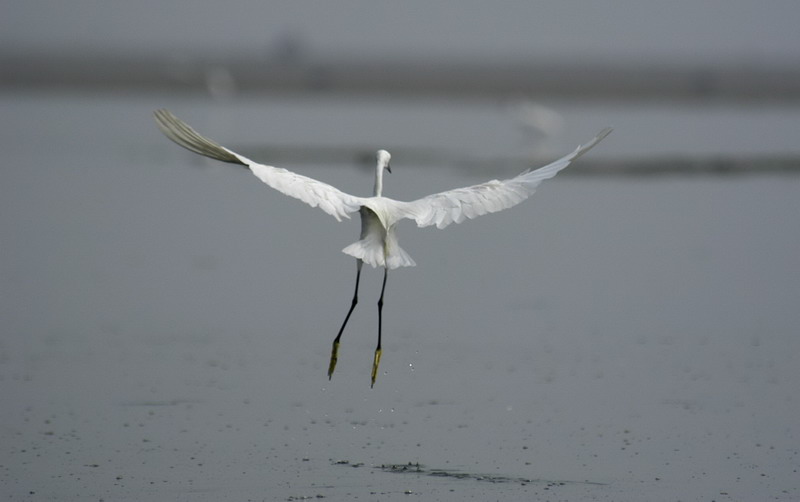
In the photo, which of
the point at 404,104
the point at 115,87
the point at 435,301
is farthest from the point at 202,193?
the point at 115,87

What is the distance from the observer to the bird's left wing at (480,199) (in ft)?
34.6

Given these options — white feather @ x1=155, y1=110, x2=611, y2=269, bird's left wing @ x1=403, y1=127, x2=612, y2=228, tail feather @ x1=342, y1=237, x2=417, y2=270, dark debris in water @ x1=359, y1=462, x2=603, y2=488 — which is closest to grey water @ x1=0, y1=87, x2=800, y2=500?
dark debris in water @ x1=359, y1=462, x2=603, y2=488

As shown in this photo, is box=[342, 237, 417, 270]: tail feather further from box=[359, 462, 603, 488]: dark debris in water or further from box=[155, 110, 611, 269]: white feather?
box=[359, 462, 603, 488]: dark debris in water

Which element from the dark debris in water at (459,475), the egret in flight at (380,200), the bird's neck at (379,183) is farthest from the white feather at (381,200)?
the dark debris in water at (459,475)

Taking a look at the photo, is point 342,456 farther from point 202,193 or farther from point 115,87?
point 115,87

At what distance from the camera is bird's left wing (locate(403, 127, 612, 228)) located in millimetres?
10531

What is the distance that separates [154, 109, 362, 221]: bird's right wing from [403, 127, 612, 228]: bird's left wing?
20.5 inches

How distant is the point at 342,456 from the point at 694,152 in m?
26.3

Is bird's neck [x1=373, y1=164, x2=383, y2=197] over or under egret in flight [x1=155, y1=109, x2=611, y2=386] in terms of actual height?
over

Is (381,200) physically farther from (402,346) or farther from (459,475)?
(402,346)

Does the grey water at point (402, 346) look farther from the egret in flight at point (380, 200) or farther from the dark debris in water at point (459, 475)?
the egret in flight at point (380, 200)

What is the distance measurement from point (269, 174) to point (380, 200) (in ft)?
3.32

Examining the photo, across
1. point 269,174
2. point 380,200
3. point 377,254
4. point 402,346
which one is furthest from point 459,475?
point 402,346

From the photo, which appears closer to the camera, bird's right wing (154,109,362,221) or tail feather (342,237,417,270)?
bird's right wing (154,109,362,221)
